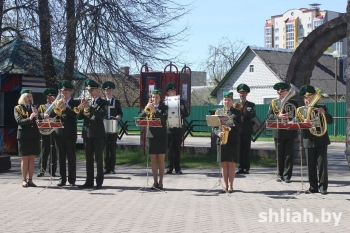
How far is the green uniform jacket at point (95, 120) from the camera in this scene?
12.8 metres

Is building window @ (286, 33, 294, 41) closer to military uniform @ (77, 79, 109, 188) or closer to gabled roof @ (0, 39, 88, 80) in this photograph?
gabled roof @ (0, 39, 88, 80)

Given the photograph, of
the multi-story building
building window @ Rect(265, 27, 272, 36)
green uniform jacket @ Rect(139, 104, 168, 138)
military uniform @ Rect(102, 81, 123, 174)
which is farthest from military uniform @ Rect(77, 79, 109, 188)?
building window @ Rect(265, 27, 272, 36)

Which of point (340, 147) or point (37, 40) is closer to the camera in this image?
point (37, 40)

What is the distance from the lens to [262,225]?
8.92 m

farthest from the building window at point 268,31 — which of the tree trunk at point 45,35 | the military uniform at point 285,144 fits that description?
the military uniform at point 285,144

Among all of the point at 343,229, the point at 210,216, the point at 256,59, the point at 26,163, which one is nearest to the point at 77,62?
the point at 26,163

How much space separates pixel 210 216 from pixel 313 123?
321 centimetres

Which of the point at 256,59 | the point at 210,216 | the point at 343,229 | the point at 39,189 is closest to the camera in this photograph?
the point at 343,229

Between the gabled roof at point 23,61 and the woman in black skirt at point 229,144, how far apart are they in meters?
10.0

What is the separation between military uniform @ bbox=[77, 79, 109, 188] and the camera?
1281cm

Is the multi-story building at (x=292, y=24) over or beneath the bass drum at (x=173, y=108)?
over

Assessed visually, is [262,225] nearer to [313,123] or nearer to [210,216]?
[210,216]

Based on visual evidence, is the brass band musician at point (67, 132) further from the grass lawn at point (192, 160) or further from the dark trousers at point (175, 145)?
the grass lawn at point (192, 160)

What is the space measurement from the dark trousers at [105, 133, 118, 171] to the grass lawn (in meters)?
2.29
